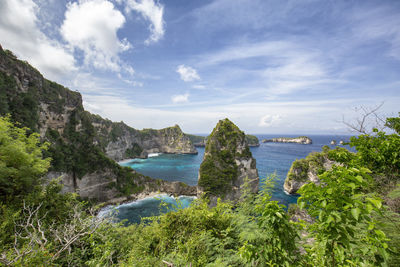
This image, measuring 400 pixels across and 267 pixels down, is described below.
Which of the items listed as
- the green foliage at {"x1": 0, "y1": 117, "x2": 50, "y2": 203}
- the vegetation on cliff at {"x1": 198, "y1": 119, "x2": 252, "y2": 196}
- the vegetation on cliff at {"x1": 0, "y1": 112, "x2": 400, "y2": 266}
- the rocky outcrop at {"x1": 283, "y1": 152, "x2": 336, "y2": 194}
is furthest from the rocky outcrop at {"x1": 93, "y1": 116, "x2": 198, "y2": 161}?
the rocky outcrop at {"x1": 283, "y1": 152, "x2": 336, "y2": 194}

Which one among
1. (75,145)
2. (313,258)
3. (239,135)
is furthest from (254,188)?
(75,145)

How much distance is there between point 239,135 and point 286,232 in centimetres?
5328

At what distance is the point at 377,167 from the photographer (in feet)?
23.4

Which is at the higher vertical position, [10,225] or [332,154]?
[332,154]

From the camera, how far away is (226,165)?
50.1 metres

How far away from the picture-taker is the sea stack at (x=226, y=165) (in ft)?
153

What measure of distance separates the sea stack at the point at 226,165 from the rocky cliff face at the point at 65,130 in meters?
19.3

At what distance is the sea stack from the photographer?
153 feet

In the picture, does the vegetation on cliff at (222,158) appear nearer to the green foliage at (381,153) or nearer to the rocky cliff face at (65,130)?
the rocky cliff face at (65,130)

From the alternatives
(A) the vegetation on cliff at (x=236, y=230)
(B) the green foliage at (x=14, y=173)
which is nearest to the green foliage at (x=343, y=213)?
Answer: (A) the vegetation on cliff at (x=236, y=230)

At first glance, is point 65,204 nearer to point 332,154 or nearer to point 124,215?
point 332,154

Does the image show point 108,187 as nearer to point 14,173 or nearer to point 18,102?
point 18,102

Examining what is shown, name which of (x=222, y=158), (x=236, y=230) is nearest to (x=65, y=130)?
(x=222, y=158)

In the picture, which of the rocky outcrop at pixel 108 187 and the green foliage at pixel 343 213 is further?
the rocky outcrop at pixel 108 187
